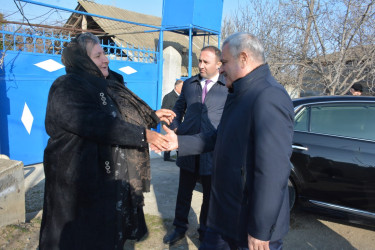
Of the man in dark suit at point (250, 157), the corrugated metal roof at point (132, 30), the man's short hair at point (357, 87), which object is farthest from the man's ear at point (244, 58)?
the corrugated metal roof at point (132, 30)

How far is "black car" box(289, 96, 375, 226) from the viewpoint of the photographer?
10.5 feet

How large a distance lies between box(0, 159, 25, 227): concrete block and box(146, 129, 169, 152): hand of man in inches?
75.0

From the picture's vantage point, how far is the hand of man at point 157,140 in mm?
2055

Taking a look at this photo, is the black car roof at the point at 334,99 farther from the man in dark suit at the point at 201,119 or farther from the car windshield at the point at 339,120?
the man in dark suit at the point at 201,119

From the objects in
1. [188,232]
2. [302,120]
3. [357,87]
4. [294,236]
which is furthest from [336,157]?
[357,87]

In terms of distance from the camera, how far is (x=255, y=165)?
1.53m

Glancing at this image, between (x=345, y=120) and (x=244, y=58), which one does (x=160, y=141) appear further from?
(x=345, y=120)

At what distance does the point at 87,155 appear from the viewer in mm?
1873

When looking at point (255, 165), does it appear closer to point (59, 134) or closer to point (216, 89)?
point (59, 134)

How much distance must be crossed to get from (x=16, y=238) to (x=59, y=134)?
181cm

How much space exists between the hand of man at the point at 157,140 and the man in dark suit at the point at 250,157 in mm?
475

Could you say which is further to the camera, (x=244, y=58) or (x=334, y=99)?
(x=334, y=99)

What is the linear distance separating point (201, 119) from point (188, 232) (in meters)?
1.40

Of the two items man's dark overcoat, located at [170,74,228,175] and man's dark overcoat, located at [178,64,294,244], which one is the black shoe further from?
man's dark overcoat, located at [178,64,294,244]
